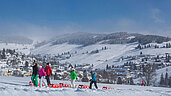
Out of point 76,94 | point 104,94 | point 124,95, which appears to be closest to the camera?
point 76,94

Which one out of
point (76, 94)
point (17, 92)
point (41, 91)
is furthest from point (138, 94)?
point (17, 92)

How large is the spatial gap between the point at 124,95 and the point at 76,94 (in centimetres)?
457

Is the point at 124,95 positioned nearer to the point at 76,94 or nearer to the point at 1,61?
the point at 76,94

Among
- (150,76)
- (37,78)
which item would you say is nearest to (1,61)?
(150,76)

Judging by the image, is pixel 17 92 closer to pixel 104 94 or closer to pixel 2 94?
pixel 2 94

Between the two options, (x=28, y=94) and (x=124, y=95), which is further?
(x=124, y=95)

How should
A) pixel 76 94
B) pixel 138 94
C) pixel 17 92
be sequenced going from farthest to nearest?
pixel 138 94
pixel 76 94
pixel 17 92

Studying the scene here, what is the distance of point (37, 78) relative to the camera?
15219mm

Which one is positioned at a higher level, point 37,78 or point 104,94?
point 37,78

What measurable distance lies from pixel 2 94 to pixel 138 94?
11.6m

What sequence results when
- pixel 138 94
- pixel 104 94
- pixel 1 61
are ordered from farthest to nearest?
pixel 1 61 < pixel 138 94 < pixel 104 94

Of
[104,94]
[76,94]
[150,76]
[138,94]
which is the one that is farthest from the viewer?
[150,76]

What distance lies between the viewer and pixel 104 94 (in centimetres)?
1597

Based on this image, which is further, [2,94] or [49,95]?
[49,95]
